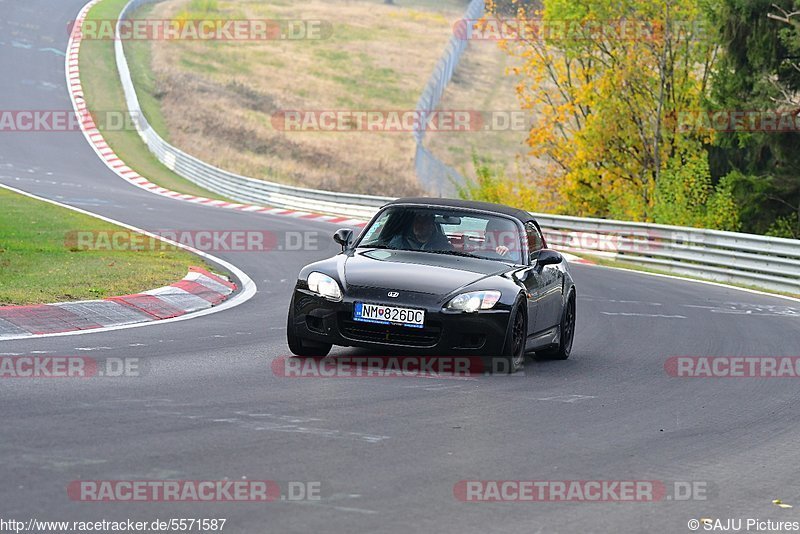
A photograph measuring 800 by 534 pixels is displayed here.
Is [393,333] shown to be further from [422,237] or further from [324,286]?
[422,237]

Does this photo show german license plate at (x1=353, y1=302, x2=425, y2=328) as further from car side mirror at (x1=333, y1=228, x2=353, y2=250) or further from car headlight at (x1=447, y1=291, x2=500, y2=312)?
car side mirror at (x1=333, y1=228, x2=353, y2=250)

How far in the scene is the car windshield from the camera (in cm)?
1174

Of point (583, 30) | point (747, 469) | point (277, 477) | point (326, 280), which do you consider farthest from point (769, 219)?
point (277, 477)

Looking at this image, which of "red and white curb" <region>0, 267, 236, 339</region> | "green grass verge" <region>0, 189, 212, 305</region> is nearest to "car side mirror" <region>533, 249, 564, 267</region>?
"red and white curb" <region>0, 267, 236, 339</region>

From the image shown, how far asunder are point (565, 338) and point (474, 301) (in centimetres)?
243

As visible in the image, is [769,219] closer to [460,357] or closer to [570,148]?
[570,148]

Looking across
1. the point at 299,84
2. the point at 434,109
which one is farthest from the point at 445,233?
the point at 299,84

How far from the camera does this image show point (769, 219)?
1261 inches

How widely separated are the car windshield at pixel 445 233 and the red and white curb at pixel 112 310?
9.02 feet

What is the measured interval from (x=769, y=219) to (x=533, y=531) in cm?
2768

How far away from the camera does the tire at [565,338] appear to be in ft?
41.0

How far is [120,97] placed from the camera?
53375mm

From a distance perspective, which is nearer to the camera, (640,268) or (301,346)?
(301,346)

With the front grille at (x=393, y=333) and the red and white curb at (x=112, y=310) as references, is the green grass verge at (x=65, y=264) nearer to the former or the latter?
the red and white curb at (x=112, y=310)
